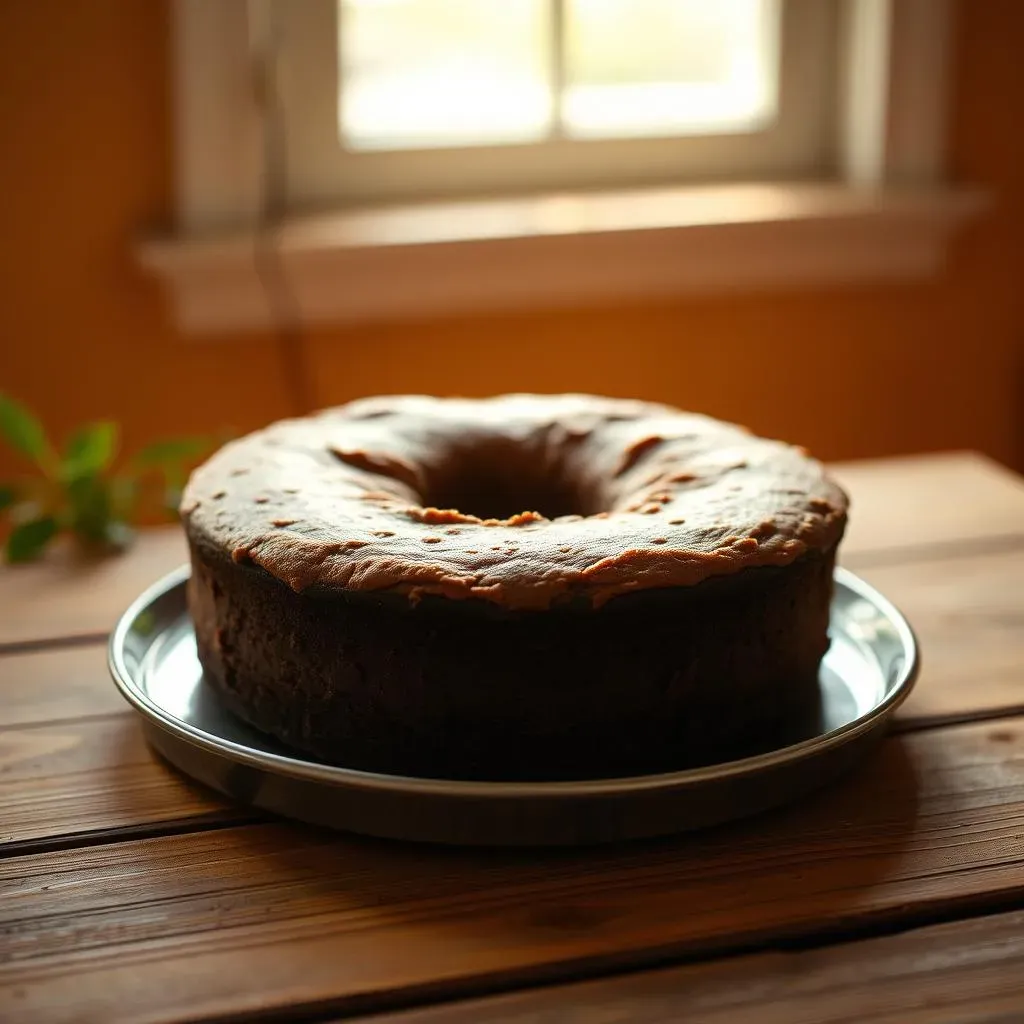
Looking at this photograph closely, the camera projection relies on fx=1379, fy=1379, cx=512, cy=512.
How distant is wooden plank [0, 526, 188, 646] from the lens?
1.08 meters

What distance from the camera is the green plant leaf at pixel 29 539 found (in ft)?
3.99

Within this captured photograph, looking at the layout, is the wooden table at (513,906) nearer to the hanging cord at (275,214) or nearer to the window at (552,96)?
the hanging cord at (275,214)

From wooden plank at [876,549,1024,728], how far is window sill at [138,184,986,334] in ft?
A: 2.63

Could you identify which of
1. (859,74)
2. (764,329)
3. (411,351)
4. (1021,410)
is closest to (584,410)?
(411,351)

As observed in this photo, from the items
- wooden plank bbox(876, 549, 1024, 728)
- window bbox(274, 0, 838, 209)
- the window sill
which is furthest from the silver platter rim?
window bbox(274, 0, 838, 209)

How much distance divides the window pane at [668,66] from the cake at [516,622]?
1190 mm

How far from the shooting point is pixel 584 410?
110 cm

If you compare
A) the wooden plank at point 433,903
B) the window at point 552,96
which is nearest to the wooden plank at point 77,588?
the wooden plank at point 433,903

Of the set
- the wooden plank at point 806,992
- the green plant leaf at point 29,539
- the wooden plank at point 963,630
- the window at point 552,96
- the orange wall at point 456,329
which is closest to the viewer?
the wooden plank at point 806,992

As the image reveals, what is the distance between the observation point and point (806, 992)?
64cm

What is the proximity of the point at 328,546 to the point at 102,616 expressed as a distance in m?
0.39

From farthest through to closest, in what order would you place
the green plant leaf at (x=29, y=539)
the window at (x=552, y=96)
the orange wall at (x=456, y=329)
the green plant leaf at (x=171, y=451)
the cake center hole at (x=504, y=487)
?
the window at (x=552, y=96), the orange wall at (x=456, y=329), the green plant leaf at (x=171, y=451), the green plant leaf at (x=29, y=539), the cake center hole at (x=504, y=487)

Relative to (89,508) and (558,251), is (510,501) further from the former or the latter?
(558,251)

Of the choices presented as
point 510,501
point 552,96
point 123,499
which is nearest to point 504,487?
point 510,501
